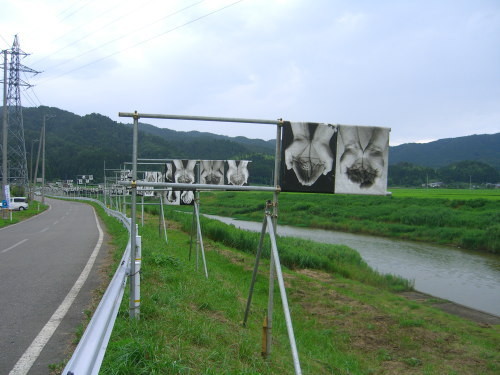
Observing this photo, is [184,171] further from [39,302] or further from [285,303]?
[285,303]

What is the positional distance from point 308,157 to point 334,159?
303 millimetres

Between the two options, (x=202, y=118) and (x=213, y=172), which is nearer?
(x=202, y=118)

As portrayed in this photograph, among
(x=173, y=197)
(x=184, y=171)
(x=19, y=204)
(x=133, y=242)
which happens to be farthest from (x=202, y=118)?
(x=19, y=204)

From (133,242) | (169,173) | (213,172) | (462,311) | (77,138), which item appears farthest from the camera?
(77,138)

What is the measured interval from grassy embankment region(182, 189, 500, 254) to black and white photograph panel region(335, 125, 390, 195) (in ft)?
52.9

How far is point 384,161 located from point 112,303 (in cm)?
308

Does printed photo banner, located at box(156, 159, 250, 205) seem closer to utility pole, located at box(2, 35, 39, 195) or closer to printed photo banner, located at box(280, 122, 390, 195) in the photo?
printed photo banner, located at box(280, 122, 390, 195)

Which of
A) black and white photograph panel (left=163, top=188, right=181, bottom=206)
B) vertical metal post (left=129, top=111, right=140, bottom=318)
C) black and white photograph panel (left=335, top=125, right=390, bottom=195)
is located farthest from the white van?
black and white photograph panel (left=335, top=125, right=390, bottom=195)

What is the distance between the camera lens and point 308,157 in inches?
175

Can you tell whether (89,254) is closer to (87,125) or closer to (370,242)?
(370,242)

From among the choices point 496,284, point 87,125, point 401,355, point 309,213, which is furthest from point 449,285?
point 87,125

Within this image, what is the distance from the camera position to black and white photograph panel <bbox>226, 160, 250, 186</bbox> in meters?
9.66

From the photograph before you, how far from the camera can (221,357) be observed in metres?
3.96

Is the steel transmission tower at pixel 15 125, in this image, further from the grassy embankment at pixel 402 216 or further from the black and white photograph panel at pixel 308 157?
the black and white photograph panel at pixel 308 157
